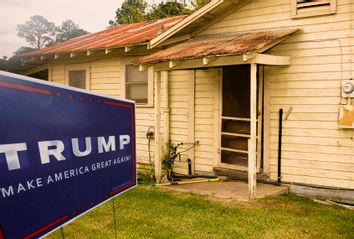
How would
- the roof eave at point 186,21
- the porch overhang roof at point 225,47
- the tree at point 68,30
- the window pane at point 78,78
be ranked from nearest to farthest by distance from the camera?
the porch overhang roof at point 225,47 < the roof eave at point 186,21 < the window pane at point 78,78 < the tree at point 68,30

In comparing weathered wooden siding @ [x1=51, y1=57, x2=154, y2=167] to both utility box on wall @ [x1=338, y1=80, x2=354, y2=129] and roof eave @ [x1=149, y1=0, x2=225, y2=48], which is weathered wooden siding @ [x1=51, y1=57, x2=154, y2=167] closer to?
roof eave @ [x1=149, y1=0, x2=225, y2=48]

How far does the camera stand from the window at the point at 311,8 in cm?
748

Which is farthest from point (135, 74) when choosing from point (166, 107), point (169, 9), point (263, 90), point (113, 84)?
point (169, 9)

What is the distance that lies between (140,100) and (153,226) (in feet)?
17.6

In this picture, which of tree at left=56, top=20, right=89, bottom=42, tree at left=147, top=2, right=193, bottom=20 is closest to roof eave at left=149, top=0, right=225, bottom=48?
tree at left=147, top=2, right=193, bottom=20

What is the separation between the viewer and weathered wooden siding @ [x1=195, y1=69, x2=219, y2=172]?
9.15 metres

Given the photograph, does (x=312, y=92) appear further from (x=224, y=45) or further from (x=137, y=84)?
(x=137, y=84)

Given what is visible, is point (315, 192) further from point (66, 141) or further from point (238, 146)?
point (66, 141)

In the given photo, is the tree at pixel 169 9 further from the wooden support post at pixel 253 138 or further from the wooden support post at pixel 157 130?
the wooden support post at pixel 253 138

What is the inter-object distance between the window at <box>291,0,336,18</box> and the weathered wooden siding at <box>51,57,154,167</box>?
4383mm

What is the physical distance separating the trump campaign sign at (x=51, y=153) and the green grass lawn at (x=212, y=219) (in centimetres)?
246

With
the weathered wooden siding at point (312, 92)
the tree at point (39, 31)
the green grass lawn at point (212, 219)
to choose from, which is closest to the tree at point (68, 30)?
the tree at point (39, 31)

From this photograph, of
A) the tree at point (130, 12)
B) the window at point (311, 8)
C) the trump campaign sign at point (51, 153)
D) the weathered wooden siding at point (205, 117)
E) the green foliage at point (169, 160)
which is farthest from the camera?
the tree at point (130, 12)

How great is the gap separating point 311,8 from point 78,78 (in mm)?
7419
